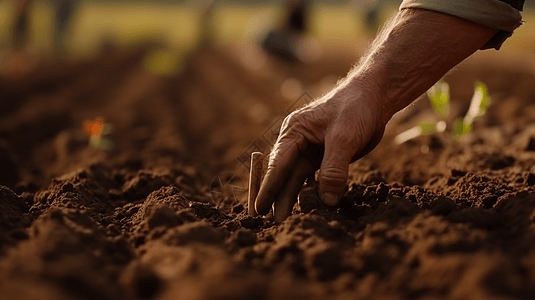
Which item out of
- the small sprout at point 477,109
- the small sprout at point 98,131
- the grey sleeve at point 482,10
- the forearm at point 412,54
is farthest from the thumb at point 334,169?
the small sprout at point 98,131

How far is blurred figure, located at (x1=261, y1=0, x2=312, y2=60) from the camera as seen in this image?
31.2 feet

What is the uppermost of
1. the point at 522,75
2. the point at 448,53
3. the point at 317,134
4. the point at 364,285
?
the point at 448,53

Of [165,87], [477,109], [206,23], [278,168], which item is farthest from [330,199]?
[206,23]

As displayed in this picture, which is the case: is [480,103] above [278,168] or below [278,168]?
below

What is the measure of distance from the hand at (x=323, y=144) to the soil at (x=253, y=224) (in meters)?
0.08

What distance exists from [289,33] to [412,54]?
25.9 ft

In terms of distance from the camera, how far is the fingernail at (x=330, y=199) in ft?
6.81

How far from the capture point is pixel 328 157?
80.8 inches

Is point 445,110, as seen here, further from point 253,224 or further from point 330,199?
point 253,224

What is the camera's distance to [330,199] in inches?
82.0

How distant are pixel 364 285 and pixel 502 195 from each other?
1.07 meters

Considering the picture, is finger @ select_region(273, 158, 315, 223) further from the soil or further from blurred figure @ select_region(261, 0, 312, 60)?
blurred figure @ select_region(261, 0, 312, 60)

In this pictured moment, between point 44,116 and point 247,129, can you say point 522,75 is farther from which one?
point 44,116

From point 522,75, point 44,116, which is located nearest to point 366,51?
point 44,116
